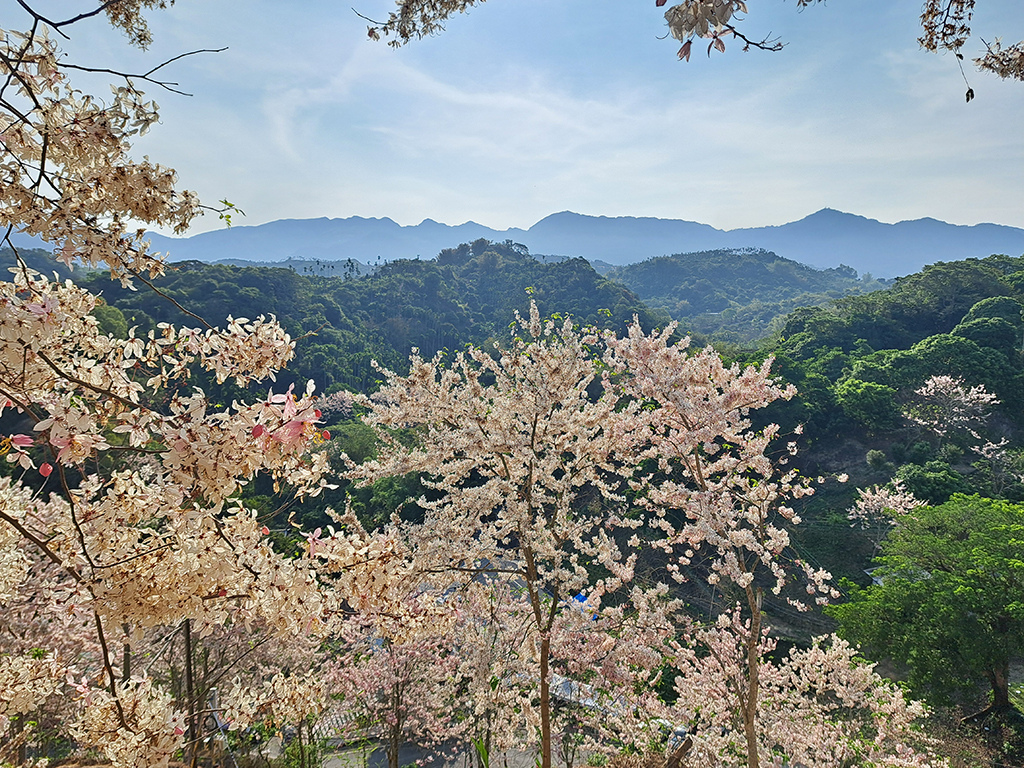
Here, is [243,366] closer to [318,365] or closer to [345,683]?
[345,683]

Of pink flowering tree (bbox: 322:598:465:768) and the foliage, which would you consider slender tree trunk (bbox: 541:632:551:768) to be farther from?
the foliage

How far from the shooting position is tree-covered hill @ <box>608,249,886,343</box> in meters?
93.7

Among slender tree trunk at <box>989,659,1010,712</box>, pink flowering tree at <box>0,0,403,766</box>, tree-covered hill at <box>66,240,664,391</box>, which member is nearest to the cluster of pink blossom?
tree-covered hill at <box>66,240,664,391</box>

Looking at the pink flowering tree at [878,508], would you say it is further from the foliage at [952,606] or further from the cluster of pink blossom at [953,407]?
the cluster of pink blossom at [953,407]

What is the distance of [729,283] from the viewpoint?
351 ft

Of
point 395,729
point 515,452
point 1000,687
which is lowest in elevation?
point 1000,687

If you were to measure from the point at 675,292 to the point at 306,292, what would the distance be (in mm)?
77237

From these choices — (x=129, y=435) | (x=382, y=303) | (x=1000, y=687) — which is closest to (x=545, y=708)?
(x=129, y=435)

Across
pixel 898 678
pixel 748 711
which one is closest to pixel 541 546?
pixel 748 711

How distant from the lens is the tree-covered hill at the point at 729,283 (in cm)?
9369

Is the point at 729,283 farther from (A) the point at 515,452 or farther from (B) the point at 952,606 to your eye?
(A) the point at 515,452

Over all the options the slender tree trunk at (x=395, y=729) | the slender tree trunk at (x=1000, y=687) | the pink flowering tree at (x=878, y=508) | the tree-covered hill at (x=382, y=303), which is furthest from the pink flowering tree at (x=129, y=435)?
the tree-covered hill at (x=382, y=303)

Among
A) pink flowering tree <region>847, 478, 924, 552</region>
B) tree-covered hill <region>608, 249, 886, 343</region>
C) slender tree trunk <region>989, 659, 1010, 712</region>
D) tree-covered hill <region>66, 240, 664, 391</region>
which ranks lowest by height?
slender tree trunk <region>989, 659, 1010, 712</region>

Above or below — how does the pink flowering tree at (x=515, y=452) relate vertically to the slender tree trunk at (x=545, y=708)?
above
